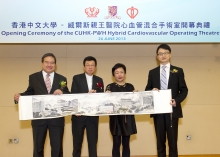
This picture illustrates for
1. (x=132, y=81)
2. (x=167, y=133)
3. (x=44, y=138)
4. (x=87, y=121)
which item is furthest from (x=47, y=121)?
(x=132, y=81)

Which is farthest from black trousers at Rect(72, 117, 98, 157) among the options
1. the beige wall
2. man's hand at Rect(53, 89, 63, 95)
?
the beige wall

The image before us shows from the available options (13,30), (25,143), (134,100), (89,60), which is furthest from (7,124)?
(134,100)

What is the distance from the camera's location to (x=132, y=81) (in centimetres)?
484

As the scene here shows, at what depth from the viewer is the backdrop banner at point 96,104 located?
3420 mm

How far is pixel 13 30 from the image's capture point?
13.8 ft

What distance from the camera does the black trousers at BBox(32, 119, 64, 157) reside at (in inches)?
134

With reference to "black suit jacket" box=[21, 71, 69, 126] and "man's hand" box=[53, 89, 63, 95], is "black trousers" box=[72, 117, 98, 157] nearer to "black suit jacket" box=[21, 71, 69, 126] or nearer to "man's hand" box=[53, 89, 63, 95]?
"black suit jacket" box=[21, 71, 69, 126]

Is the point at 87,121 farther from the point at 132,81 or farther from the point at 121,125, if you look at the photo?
the point at 132,81

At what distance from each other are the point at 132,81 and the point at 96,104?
4.72 feet

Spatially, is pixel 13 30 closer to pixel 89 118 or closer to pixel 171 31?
pixel 89 118

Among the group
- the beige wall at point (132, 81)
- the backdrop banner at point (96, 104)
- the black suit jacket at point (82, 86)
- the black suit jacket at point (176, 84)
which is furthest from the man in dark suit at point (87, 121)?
the beige wall at point (132, 81)

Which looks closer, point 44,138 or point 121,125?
point 44,138

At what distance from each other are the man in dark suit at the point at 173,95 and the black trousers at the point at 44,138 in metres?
1.28

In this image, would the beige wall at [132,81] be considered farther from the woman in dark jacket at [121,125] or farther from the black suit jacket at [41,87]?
the black suit jacket at [41,87]
